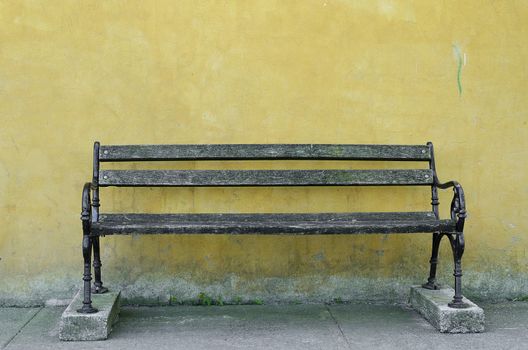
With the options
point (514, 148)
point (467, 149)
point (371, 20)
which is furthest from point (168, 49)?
point (514, 148)

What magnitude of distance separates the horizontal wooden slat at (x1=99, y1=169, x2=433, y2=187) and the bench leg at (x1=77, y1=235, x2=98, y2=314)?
23.1 inches

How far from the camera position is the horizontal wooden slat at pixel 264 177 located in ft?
13.1

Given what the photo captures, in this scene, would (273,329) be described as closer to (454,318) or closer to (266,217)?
(266,217)

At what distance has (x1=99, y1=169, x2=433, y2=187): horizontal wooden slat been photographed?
13.1 feet

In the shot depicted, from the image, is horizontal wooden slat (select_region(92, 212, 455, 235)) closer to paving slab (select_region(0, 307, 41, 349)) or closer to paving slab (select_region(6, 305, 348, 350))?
paving slab (select_region(6, 305, 348, 350))

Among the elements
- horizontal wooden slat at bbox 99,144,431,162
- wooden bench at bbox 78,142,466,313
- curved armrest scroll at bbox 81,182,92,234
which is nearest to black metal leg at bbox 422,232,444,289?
wooden bench at bbox 78,142,466,313

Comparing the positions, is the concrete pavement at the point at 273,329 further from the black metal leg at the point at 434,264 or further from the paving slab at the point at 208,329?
the black metal leg at the point at 434,264

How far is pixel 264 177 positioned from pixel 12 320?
1.86 metres

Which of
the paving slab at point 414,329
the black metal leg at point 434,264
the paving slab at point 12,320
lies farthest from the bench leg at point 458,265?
the paving slab at point 12,320

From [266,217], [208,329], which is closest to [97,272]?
[208,329]

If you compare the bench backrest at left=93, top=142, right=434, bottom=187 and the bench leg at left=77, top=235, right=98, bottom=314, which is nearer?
the bench leg at left=77, top=235, right=98, bottom=314

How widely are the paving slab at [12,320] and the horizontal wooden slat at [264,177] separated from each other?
1.00 m

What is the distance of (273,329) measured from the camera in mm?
3736

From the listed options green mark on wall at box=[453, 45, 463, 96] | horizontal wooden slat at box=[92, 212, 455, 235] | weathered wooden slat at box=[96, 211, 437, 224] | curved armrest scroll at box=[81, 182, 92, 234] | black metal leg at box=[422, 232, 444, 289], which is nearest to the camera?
curved armrest scroll at box=[81, 182, 92, 234]
